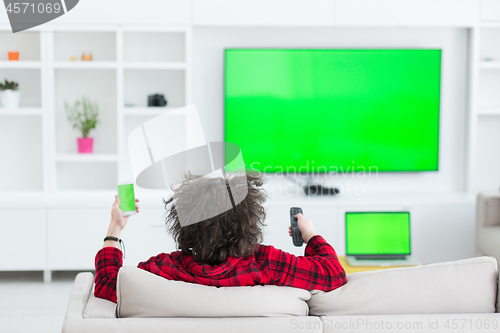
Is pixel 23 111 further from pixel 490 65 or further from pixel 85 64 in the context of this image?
pixel 490 65

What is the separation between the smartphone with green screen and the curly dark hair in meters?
0.46

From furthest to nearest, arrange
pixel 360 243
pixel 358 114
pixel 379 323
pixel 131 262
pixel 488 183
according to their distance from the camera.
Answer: pixel 488 183
pixel 358 114
pixel 131 262
pixel 360 243
pixel 379 323

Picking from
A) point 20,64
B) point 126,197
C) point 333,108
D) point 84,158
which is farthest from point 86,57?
point 126,197

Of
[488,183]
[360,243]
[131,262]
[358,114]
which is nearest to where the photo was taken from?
[360,243]

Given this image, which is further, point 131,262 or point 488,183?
point 488,183

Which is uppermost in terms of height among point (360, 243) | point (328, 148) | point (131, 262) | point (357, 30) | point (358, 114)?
point (357, 30)

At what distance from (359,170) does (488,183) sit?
3.59 ft

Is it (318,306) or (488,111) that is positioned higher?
(488,111)

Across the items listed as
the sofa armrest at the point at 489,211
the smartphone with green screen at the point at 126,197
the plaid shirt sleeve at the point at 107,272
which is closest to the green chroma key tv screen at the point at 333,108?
the sofa armrest at the point at 489,211

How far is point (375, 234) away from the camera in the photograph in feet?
8.14

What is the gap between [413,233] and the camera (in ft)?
11.4

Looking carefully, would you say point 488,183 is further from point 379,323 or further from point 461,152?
point 379,323

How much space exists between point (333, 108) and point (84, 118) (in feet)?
6.12

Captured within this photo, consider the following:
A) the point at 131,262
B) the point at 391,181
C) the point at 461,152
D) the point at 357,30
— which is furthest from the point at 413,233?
the point at 131,262
